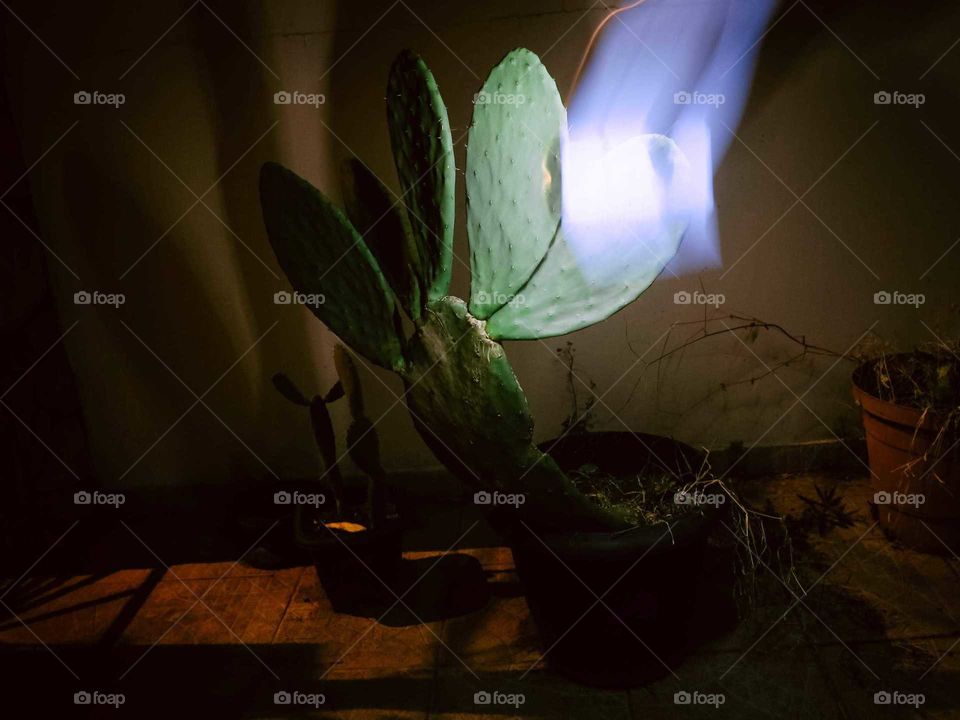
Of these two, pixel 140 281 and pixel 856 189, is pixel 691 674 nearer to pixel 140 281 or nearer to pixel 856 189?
pixel 856 189

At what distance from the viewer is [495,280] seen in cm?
176

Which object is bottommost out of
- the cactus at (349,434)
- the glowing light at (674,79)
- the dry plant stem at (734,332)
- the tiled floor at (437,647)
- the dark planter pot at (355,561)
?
the tiled floor at (437,647)

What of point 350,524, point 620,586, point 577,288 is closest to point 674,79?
point 577,288

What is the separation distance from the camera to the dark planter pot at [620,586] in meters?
1.80

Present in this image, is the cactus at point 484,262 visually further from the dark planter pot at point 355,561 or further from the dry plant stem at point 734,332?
the dry plant stem at point 734,332

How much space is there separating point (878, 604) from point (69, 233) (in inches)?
125

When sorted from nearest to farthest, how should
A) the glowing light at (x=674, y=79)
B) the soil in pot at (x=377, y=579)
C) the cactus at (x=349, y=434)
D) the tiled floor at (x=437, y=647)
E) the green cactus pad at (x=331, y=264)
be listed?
the green cactus pad at (x=331, y=264)
the tiled floor at (x=437, y=647)
the cactus at (x=349, y=434)
the soil in pot at (x=377, y=579)
the glowing light at (x=674, y=79)

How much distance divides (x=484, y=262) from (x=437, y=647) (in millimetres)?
1252

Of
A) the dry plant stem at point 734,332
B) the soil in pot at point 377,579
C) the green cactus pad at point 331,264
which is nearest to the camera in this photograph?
the green cactus pad at point 331,264

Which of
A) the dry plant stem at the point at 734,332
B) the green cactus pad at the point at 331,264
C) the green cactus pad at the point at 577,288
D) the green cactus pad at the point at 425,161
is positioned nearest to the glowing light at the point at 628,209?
the green cactus pad at the point at 577,288

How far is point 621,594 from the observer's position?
1879 millimetres

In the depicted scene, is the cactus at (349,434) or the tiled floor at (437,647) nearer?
the tiled floor at (437,647)

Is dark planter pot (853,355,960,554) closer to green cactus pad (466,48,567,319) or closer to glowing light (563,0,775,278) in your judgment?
glowing light (563,0,775,278)

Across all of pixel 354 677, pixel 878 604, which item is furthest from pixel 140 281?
pixel 878 604
